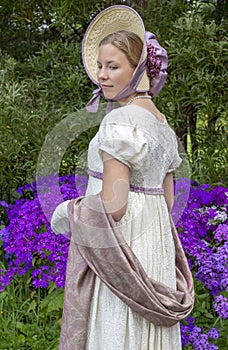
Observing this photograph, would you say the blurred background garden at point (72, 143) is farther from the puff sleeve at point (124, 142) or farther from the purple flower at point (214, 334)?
the puff sleeve at point (124, 142)

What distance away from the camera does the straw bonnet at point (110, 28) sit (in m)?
1.85

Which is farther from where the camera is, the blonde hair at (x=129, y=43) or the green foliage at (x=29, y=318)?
the green foliage at (x=29, y=318)

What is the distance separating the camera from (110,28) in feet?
6.25

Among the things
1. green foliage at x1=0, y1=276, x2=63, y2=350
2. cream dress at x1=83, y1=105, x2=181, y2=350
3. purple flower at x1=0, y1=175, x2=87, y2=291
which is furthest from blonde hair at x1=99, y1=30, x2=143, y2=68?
green foliage at x1=0, y1=276, x2=63, y2=350

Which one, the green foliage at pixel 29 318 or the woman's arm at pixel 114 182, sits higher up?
the woman's arm at pixel 114 182

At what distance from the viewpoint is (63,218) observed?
6.20 feet

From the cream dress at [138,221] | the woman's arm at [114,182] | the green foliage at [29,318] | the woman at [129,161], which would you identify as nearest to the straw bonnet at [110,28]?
the woman at [129,161]

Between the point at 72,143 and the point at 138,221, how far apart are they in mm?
767

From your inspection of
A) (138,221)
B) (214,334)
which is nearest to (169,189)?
(138,221)

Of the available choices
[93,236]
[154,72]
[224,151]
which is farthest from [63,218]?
[224,151]

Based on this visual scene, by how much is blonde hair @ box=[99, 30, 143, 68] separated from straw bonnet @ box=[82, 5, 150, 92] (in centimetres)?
2

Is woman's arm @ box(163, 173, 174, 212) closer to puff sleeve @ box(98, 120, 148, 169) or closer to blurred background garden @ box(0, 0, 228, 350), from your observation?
puff sleeve @ box(98, 120, 148, 169)

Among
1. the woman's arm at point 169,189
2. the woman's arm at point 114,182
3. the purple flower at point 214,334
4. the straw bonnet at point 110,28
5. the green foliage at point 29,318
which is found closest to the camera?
the woman's arm at point 114,182

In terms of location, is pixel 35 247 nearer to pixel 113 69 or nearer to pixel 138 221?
pixel 138 221
